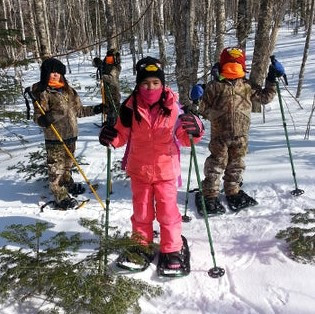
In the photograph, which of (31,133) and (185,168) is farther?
(31,133)

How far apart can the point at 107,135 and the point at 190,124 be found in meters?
0.81

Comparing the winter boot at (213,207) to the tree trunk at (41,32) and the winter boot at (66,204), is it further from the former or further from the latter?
the tree trunk at (41,32)

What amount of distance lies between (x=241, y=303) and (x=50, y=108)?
3.59 metres

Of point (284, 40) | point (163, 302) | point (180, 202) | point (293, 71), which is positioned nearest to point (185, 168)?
point (180, 202)

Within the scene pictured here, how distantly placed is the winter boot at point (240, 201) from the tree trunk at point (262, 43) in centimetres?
447

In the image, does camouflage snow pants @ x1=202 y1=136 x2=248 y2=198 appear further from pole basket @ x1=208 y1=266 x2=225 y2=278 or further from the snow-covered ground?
pole basket @ x1=208 y1=266 x2=225 y2=278

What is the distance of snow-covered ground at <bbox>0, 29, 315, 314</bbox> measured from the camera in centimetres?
321

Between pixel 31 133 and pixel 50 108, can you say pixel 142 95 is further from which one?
pixel 31 133

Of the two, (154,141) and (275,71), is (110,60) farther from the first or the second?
(154,141)

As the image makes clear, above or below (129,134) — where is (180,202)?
below

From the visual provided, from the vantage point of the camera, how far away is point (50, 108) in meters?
5.23

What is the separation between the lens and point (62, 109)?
17.4 feet

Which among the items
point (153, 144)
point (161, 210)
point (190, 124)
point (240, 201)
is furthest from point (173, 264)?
point (240, 201)

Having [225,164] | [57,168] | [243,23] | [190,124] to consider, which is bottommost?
[57,168]
